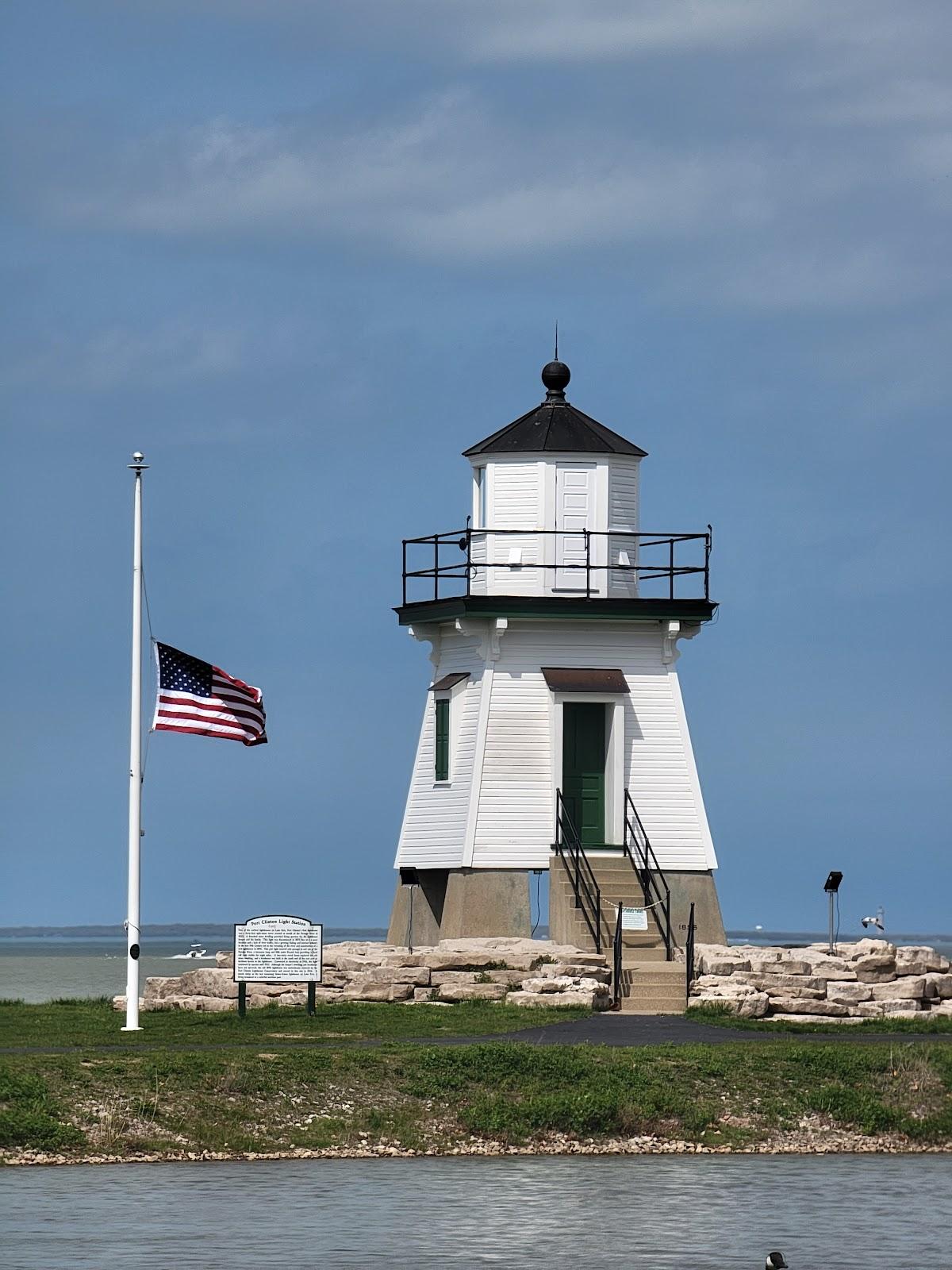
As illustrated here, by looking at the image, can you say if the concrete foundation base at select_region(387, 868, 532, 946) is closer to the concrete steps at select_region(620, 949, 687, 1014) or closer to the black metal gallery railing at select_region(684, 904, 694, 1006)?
the concrete steps at select_region(620, 949, 687, 1014)

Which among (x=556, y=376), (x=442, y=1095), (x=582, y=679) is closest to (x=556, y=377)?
(x=556, y=376)

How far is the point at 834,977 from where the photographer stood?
38375 mm

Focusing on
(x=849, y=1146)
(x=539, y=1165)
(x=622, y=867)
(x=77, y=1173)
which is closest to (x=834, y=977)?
(x=622, y=867)

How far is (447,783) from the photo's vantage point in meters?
42.9

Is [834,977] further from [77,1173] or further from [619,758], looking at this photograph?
[77,1173]

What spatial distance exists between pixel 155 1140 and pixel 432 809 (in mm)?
17618

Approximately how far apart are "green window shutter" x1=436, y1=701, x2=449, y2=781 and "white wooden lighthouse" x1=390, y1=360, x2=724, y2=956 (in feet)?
0.13

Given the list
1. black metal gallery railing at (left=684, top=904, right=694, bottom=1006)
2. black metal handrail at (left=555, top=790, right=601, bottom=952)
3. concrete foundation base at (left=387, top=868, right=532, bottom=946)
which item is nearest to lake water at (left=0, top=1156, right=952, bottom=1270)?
black metal gallery railing at (left=684, top=904, right=694, bottom=1006)

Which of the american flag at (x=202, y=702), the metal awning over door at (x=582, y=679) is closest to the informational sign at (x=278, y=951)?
the american flag at (x=202, y=702)

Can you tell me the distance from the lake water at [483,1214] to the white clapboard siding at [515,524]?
16.9 metres

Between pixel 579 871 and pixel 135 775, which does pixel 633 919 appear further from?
pixel 135 775

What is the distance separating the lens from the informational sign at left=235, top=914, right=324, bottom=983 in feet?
110

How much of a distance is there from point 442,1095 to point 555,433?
17735 millimetres

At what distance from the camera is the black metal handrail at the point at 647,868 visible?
40.7 meters
